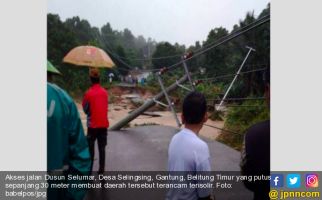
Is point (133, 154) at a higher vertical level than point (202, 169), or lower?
lower

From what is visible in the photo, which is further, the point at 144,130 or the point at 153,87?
the point at 153,87

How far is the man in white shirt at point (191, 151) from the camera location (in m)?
1.33

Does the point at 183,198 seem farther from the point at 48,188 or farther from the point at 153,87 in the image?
the point at 153,87

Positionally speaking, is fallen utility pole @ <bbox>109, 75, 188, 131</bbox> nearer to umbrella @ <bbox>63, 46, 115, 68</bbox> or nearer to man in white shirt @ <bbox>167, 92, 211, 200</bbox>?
umbrella @ <bbox>63, 46, 115, 68</bbox>

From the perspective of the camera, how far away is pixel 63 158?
4.60 feet

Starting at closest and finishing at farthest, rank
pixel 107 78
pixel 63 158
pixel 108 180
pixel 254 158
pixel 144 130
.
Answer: pixel 254 158 → pixel 63 158 → pixel 108 180 → pixel 144 130 → pixel 107 78

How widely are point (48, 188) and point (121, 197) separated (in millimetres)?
1111

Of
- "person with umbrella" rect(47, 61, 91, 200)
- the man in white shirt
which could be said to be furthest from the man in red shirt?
the man in white shirt
